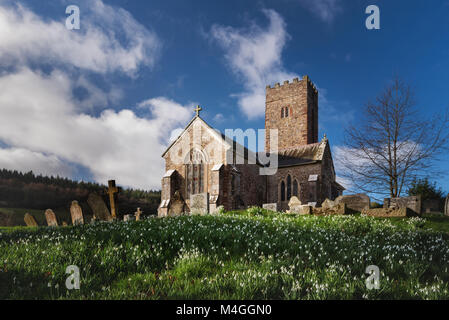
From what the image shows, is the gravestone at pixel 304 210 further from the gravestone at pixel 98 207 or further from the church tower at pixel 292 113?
the church tower at pixel 292 113

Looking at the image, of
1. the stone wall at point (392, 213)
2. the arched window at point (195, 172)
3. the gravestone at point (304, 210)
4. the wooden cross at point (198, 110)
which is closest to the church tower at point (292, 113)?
the wooden cross at point (198, 110)

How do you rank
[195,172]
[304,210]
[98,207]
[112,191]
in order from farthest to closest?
1. [195,172]
2. [304,210]
3. [112,191]
4. [98,207]

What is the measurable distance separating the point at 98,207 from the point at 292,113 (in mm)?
30090

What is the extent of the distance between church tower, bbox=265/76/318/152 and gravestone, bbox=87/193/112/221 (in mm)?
26809

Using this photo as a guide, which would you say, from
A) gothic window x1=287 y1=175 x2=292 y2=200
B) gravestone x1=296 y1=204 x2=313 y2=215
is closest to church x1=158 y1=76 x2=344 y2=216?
gothic window x1=287 y1=175 x2=292 y2=200

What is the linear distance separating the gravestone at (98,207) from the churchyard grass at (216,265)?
90.5 inches

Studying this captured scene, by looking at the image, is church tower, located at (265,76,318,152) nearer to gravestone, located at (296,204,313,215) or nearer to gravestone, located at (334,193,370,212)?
gravestone, located at (296,204,313,215)

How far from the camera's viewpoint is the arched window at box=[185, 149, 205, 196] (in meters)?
23.8

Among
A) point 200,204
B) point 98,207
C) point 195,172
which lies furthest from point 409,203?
point 195,172

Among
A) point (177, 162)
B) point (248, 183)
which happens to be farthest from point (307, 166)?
point (177, 162)

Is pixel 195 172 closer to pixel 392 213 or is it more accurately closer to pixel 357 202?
pixel 357 202

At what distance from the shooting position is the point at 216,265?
548cm

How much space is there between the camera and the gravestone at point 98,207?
1095 centimetres
